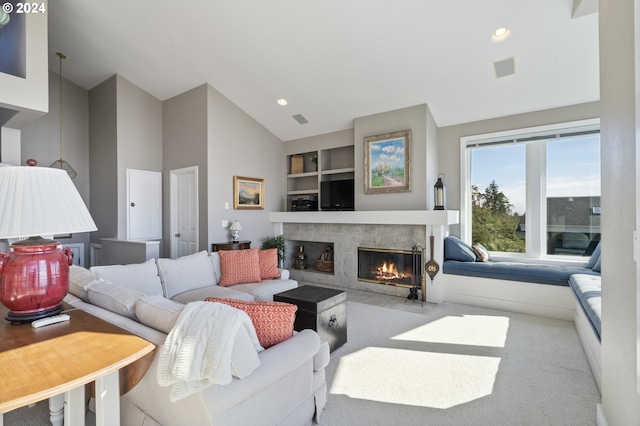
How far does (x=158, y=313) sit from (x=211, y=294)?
67.1 inches

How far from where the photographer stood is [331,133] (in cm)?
573

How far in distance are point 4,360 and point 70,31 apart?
5.49 metres

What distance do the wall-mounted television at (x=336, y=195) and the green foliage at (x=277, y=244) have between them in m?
1.01

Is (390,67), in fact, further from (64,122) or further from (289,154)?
(64,122)

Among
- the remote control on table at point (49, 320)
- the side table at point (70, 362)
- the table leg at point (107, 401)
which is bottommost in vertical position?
the table leg at point (107, 401)

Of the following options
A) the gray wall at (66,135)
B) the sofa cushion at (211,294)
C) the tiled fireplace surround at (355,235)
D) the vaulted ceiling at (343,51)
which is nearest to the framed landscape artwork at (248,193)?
the tiled fireplace surround at (355,235)

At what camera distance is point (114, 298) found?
5.89 ft

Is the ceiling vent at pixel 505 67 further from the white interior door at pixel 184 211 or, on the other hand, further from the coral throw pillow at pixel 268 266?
the white interior door at pixel 184 211

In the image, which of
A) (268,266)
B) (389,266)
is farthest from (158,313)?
(389,266)

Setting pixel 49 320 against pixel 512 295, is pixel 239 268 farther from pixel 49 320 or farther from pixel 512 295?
pixel 512 295

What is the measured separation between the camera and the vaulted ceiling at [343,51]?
10.4 feet

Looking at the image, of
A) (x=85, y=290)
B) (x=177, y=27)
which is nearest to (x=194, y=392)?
(x=85, y=290)

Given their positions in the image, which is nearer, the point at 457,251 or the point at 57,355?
the point at 57,355

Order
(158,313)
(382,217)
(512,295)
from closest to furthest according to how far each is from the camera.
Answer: (158,313) → (512,295) → (382,217)
